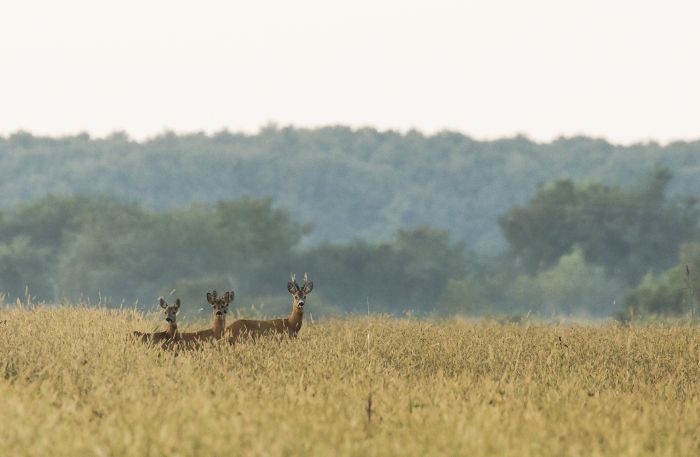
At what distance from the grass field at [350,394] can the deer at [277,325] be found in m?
0.32

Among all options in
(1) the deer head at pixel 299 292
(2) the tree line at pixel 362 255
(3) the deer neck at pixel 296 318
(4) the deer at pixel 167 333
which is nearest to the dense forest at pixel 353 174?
(2) the tree line at pixel 362 255

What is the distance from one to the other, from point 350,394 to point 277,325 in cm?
458

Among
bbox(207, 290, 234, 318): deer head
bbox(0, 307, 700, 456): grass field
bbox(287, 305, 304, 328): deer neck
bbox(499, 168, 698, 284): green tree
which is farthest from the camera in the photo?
bbox(499, 168, 698, 284): green tree

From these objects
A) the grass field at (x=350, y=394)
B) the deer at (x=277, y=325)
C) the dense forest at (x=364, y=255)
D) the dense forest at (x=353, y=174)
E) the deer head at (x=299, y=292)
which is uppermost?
the dense forest at (x=353, y=174)

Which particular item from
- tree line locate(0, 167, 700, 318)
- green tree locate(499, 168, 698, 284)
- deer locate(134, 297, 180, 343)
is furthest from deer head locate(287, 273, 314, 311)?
green tree locate(499, 168, 698, 284)

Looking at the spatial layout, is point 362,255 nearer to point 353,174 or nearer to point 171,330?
point 353,174

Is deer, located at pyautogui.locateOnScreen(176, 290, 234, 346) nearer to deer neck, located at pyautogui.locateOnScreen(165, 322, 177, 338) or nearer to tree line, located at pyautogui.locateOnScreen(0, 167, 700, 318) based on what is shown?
deer neck, located at pyautogui.locateOnScreen(165, 322, 177, 338)

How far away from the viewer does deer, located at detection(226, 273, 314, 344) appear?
1189 cm

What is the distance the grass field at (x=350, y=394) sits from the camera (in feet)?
20.1

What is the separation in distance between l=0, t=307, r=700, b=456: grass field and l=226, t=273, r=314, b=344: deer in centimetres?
32

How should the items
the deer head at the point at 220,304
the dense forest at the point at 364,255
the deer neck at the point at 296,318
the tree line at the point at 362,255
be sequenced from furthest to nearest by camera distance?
the tree line at the point at 362,255 < the dense forest at the point at 364,255 < the deer neck at the point at 296,318 < the deer head at the point at 220,304

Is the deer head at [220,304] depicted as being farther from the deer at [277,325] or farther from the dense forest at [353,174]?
the dense forest at [353,174]

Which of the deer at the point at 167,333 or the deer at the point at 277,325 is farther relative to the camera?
the deer at the point at 277,325

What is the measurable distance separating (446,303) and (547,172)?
148ft
